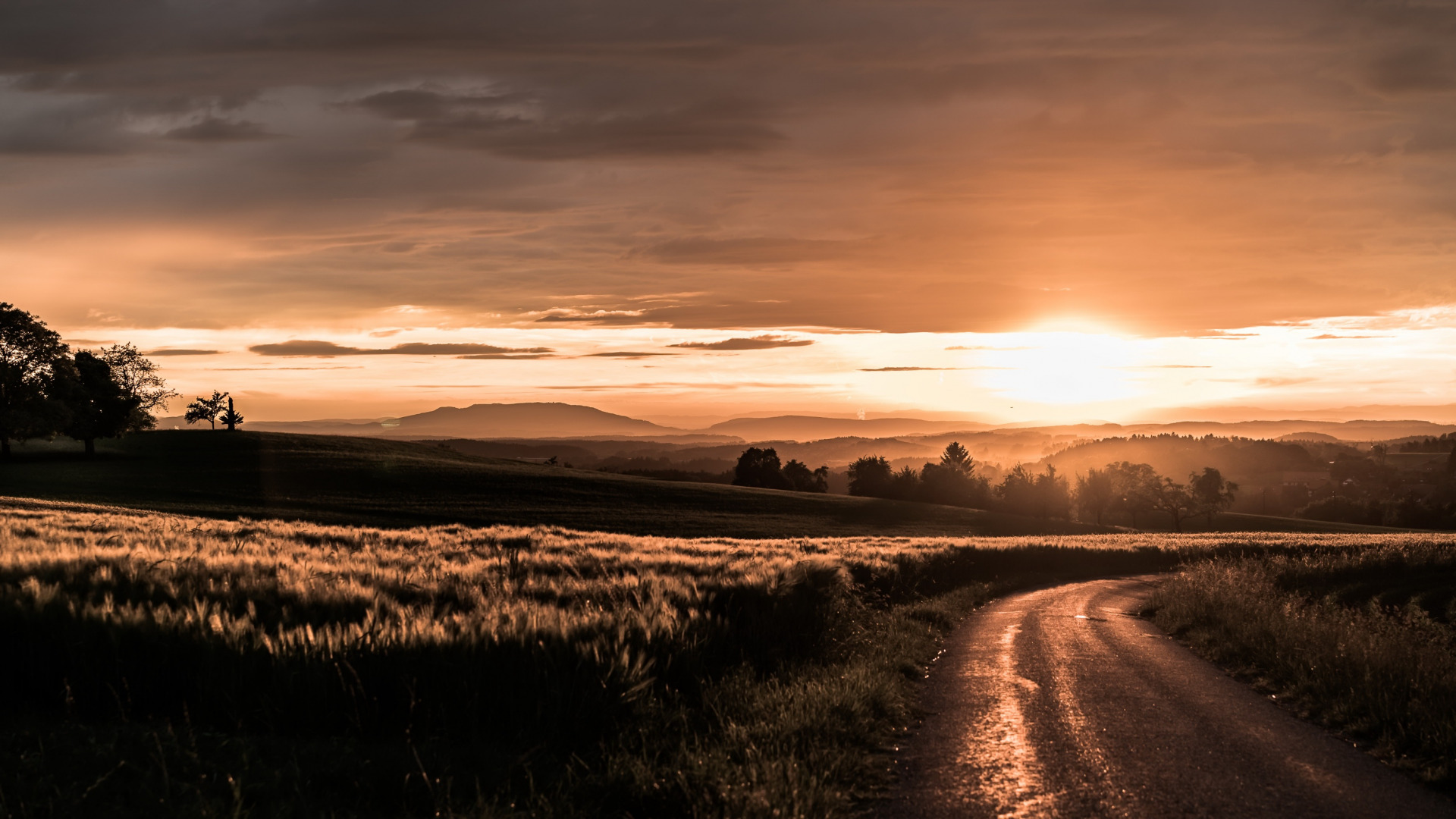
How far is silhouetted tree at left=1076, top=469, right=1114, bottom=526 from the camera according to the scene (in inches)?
4766

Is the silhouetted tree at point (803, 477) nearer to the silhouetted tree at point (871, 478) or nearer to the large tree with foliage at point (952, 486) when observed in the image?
the silhouetted tree at point (871, 478)

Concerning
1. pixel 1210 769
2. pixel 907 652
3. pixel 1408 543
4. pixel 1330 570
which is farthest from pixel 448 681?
pixel 1408 543

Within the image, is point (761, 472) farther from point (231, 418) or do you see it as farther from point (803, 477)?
point (231, 418)

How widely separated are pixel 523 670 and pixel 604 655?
0.88 m

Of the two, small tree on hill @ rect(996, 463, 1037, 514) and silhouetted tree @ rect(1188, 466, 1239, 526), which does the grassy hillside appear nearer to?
small tree on hill @ rect(996, 463, 1037, 514)

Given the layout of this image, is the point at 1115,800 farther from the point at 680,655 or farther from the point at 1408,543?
the point at 1408,543

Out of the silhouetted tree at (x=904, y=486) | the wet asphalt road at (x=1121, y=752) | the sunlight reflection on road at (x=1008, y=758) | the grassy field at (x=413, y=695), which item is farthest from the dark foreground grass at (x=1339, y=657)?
the silhouetted tree at (x=904, y=486)

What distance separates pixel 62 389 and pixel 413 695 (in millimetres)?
86620

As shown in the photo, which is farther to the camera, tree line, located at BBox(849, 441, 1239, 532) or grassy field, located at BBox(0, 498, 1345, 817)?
tree line, located at BBox(849, 441, 1239, 532)

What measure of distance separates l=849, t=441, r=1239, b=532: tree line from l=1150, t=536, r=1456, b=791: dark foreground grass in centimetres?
9495

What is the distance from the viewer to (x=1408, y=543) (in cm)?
4119

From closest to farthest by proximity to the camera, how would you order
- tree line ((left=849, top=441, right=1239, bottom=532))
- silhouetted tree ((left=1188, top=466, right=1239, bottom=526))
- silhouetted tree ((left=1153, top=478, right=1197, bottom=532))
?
silhouetted tree ((left=1153, top=478, right=1197, bottom=532)) → tree line ((left=849, top=441, right=1239, bottom=532)) → silhouetted tree ((left=1188, top=466, right=1239, bottom=526))

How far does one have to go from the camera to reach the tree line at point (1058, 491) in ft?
386

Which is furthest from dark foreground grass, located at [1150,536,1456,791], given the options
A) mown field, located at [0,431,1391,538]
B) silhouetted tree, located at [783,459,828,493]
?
silhouetted tree, located at [783,459,828,493]
